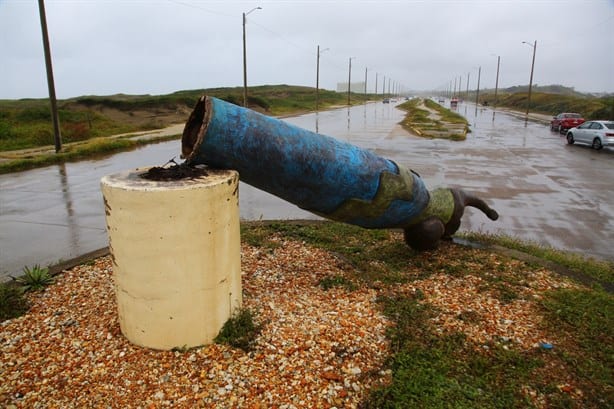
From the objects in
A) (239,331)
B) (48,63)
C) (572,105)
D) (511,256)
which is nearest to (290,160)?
(239,331)

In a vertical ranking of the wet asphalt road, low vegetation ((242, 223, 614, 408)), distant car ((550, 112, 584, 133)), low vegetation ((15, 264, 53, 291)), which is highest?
distant car ((550, 112, 584, 133))

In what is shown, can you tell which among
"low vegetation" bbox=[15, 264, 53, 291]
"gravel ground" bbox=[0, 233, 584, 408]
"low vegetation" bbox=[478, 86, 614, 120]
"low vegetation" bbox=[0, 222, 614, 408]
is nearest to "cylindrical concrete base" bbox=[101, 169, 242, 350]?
"gravel ground" bbox=[0, 233, 584, 408]

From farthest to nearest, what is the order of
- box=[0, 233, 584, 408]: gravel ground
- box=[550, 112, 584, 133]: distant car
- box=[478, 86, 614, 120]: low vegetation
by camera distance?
box=[478, 86, 614, 120]: low vegetation, box=[550, 112, 584, 133]: distant car, box=[0, 233, 584, 408]: gravel ground

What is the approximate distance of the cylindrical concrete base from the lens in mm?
3146

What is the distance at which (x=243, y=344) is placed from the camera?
351cm

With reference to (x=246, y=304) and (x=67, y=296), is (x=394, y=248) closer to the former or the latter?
(x=246, y=304)

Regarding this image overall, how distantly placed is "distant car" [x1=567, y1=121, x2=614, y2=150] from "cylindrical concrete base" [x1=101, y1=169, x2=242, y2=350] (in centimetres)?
2221

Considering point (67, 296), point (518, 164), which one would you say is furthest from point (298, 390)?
point (518, 164)

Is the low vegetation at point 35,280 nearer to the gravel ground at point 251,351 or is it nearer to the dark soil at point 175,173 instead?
the gravel ground at point 251,351

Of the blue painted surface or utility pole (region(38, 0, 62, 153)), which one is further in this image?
utility pole (region(38, 0, 62, 153))

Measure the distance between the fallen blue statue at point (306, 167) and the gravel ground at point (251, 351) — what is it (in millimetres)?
818

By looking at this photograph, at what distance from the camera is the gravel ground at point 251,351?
9.90 feet

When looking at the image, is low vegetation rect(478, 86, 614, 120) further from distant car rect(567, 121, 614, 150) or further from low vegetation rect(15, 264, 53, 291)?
low vegetation rect(15, 264, 53, 291)

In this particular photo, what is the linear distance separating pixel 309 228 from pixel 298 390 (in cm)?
394
